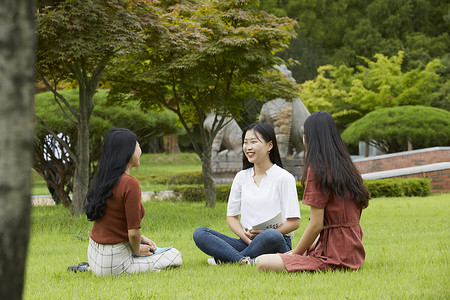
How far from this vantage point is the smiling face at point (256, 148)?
16.2ft

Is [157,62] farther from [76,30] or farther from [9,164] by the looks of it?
[9,164]

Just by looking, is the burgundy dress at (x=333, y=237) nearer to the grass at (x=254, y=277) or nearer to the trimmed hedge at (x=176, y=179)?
the grass at (x=254, y=277)

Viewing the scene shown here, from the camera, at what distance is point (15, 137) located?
4.29ft

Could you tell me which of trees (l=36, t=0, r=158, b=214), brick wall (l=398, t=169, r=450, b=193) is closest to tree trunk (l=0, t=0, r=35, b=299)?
trees (l=36, t=0, r=158, b=214)

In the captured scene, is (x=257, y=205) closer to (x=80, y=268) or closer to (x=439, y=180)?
(x=80, y=268)

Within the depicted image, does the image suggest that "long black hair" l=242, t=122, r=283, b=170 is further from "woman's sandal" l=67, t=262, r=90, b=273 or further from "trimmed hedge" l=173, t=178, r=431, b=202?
"trimmed hedge" l=173, t=178, r=431, b=202

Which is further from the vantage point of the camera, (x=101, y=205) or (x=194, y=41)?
(x=194, y=41)

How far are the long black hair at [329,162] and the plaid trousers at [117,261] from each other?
5.21ft

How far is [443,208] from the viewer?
10.4 metres

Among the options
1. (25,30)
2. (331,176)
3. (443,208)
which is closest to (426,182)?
(443,208)

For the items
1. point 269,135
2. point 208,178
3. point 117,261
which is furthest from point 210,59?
point 117,261

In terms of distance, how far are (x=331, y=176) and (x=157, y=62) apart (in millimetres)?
6999

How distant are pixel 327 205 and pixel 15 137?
3.19m

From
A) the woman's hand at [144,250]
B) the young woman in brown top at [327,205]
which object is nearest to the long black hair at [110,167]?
the woman's hand at [144,250]
